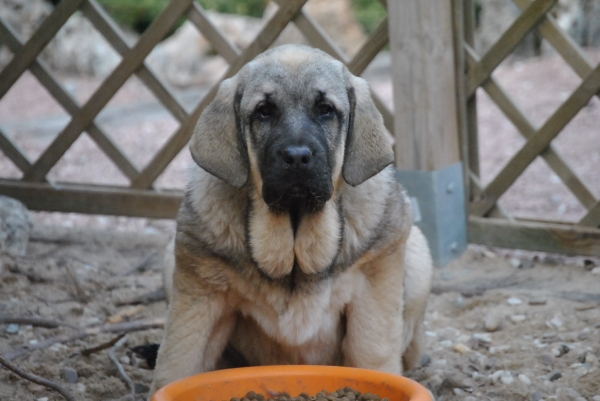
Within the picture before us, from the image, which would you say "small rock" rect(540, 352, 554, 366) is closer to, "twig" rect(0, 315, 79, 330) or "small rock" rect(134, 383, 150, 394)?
"small rock" rect(134, 383, 150, 394)

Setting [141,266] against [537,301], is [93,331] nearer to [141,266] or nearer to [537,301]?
[141,266]

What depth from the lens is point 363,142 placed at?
2777 millimetres

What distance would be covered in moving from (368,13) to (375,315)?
11791mm

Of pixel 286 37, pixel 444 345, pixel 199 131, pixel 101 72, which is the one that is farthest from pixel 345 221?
pixel 101 72

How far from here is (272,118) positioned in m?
2.66

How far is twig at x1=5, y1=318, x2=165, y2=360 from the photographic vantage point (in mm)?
3211

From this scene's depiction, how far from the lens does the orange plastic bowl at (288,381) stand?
242 cm

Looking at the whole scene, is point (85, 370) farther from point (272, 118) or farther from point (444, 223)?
point (444, 223)

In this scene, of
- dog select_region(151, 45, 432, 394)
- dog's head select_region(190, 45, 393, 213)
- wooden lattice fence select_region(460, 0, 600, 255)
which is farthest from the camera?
wooden lattice fence select_region(460, 0, 600, 255)

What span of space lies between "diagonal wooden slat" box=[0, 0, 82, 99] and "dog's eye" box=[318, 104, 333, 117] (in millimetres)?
2689

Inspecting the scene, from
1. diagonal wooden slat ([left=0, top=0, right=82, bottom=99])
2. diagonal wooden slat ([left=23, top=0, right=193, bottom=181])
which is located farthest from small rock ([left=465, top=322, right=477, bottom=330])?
diagonal wooden slat ([left=0, top=0, right=82, bottom=99])

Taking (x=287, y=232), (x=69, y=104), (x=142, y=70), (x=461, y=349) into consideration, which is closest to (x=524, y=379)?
(x=461, y=349)

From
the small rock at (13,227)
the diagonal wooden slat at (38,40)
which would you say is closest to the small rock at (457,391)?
the small rock at (13,227)

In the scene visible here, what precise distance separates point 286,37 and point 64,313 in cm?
225
